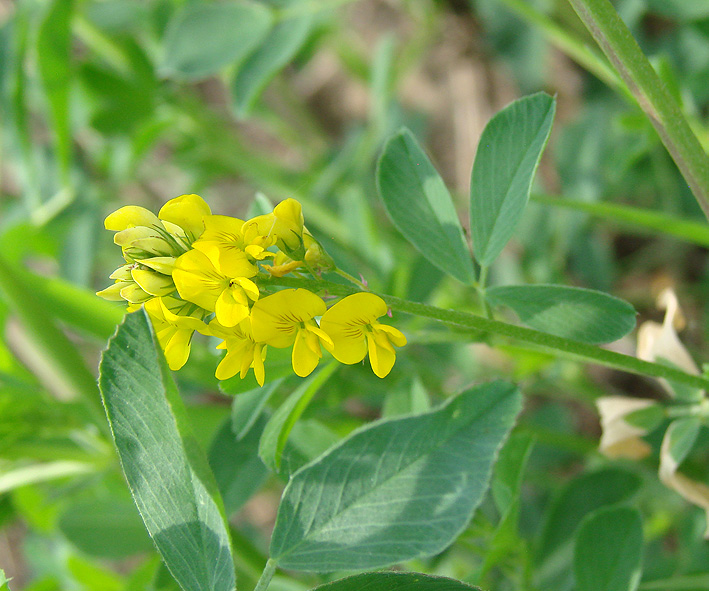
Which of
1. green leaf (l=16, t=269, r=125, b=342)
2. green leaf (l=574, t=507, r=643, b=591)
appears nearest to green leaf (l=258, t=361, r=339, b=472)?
green leaf (l=574, t=507, r=643, b=591)

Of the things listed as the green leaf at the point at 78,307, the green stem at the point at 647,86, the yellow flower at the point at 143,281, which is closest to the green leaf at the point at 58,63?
the green leaf at the point at 78,307

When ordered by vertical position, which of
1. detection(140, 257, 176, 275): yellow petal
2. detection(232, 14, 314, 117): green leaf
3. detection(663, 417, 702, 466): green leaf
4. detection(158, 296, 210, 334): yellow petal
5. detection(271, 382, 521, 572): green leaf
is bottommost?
detection(663, 417, 702, 466): green leaf

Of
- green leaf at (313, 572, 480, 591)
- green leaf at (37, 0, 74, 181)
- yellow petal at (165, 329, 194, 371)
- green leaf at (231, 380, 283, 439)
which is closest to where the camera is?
green leaf at (313, 572, 480, 591)

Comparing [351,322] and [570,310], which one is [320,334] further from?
[570,310]

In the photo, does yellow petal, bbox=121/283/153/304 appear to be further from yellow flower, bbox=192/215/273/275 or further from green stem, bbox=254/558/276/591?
green stem, bbox=254/558/276/591

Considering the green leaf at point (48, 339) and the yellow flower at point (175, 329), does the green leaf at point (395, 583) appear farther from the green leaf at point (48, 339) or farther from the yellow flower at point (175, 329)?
the green leaf at point (48, 339)

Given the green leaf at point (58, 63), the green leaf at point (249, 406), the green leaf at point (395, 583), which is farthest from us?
the green leaf at point (58, 63)

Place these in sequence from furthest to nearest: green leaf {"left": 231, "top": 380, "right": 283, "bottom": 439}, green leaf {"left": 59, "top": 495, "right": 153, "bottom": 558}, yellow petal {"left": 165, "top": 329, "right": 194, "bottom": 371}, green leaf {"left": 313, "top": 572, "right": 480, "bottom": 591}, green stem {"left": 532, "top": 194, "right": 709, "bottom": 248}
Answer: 1. green leaf {"left": 59, "top": 495, "right": 153, "bottom": 558}
2. green stem {"left": 532, "top": 194, "right": 709, "bottom": 248}
3. green leaf {"left": 231, "top": 380, "right": 283, "bottom": 439}
4. yellow petal {"left": 165, "top": 329, "right": 194, "bottom": 371}
5. green leaf {"left": 313, "top": 572, "right": 480, "bottom": 591}
